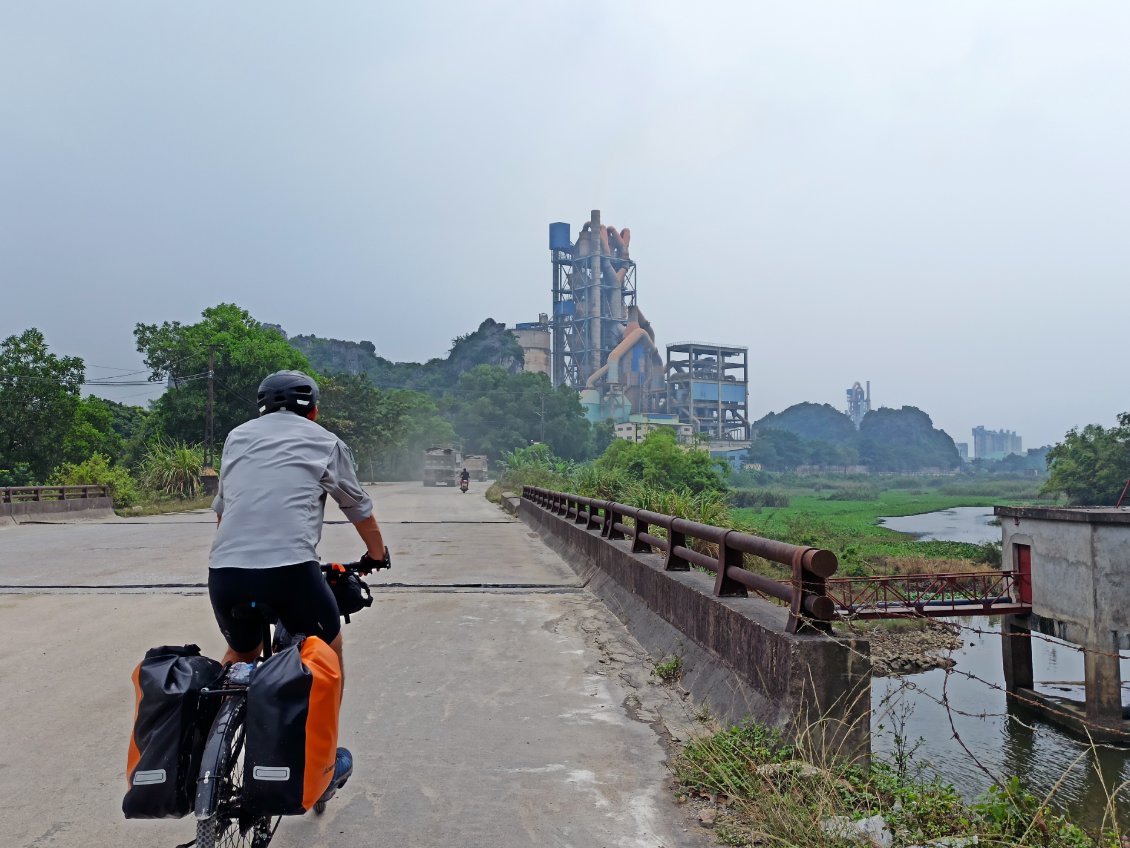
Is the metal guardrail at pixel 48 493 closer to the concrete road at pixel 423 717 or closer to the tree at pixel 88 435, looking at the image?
the tree at pixel 88 435

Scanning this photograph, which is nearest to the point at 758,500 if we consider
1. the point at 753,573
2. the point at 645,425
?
the point at 645,425

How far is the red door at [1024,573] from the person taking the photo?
26.5 m

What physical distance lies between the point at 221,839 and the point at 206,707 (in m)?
0.43

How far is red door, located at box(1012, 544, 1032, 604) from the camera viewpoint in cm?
2650

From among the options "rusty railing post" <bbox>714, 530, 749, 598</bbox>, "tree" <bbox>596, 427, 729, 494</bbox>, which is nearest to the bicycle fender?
"rusty railing post" <bbox>714, 530, 749, 598</bbox>

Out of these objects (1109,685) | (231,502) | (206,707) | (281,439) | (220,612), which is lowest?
(1109,685)

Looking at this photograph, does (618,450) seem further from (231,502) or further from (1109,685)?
(231,502)

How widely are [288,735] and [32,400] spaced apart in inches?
1820

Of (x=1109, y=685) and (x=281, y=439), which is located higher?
(x=281, y=439)

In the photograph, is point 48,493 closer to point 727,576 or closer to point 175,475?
point 175,475

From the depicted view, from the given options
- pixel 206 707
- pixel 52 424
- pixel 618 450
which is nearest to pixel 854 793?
pixel 206 707

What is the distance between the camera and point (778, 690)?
4.82m

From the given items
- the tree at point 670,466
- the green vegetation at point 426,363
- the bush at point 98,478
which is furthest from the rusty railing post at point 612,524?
the green vegetation at point 426,363

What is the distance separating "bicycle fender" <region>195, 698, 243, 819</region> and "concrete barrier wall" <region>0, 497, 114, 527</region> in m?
26.3
